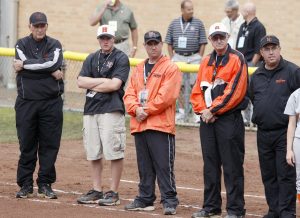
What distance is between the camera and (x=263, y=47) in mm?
11320

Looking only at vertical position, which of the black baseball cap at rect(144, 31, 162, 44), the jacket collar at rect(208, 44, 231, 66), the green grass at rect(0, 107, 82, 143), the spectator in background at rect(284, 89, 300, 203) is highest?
the black baseball cap at rect(144, 31, 162, 44)

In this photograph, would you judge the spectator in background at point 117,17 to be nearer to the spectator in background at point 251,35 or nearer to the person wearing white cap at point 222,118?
the spectator in background at point 251,35

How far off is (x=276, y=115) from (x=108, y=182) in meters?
3.81

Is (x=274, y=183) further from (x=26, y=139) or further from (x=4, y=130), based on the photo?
(x=4, y=130)

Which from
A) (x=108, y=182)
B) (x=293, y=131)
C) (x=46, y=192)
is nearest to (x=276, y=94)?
(x=293, y=131)

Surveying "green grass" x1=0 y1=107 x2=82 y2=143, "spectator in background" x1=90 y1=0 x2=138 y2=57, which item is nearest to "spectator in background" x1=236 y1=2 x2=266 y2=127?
"spectator in background" x1=90 y1=0 x2=138 y2=57

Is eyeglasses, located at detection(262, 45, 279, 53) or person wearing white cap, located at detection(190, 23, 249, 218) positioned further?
person wearing white cap, located at detection(190, 23, 249, 218)

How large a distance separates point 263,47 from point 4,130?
8.41 m

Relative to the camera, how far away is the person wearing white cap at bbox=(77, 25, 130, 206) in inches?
492

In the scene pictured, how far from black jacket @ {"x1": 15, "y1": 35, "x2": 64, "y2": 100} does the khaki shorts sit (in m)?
0.67

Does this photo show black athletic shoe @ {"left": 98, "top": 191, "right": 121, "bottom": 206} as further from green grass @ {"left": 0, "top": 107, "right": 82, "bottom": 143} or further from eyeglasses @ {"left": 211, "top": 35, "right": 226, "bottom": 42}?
green grass @ {"left": 0, "top": 107, "right": 82, "bottom": 143}

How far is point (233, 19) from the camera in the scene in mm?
19531

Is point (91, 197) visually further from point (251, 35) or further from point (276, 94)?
point (251, 35)

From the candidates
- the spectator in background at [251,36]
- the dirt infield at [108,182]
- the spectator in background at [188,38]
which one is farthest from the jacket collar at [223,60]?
the spectator in background at [188,38]
